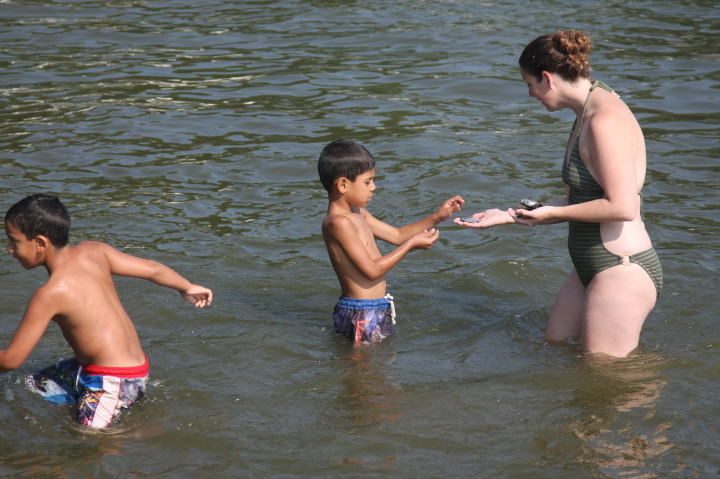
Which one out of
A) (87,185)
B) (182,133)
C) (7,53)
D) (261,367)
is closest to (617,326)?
(261,367)

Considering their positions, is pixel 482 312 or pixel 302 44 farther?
pixel 302 44

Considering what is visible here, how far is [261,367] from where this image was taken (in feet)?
19.4

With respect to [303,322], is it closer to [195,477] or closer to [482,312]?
[482,312]

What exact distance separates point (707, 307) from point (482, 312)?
60.7 inches

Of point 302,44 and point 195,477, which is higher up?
point 302,44

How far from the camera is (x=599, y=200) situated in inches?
195

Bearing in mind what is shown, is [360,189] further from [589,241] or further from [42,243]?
[42,243]

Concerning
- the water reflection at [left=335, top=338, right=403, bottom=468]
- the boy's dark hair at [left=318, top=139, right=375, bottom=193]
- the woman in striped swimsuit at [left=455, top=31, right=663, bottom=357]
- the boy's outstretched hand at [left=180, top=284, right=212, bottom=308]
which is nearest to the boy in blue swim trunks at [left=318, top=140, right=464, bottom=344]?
the boy's dark hair at [left=318, top=139, right=375, bottom=193]

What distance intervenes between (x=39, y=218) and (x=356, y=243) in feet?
6.22

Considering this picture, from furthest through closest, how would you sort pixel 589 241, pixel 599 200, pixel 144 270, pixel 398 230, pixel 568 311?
pixel 398 230, pixel 568 311, pixel 589 241, pixel 144 270, pixel 599 200

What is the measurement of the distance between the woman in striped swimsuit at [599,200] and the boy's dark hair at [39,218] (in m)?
2.19

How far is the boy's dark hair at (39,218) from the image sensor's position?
4.69 meters

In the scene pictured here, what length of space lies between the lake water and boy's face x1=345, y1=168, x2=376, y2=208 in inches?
37.6

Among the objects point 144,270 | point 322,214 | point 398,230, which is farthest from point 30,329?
point 322,214
